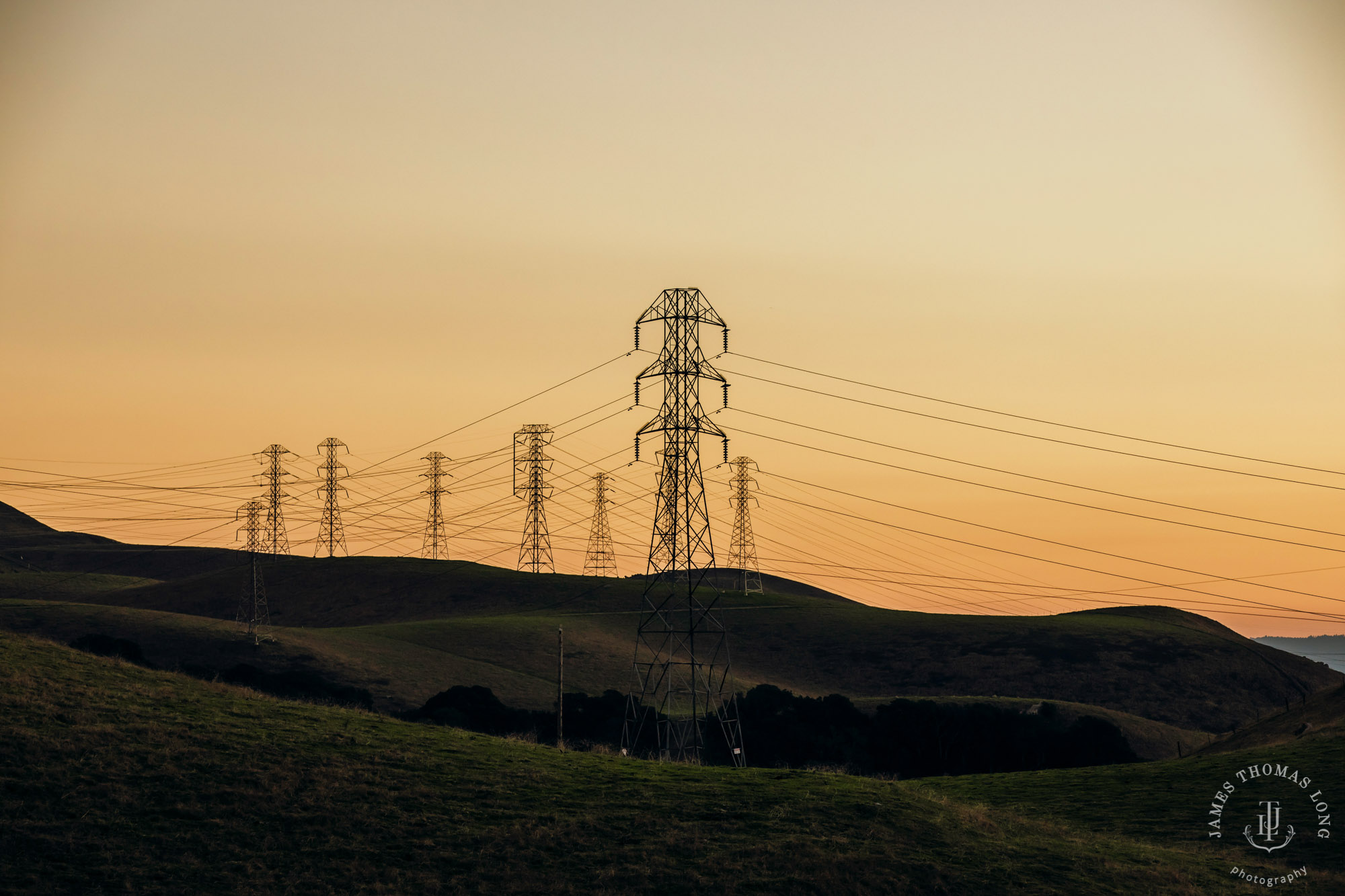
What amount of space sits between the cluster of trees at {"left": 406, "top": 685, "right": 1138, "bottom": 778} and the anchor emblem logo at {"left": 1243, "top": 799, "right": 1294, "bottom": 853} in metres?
32.8

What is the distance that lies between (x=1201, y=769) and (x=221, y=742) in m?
51.6

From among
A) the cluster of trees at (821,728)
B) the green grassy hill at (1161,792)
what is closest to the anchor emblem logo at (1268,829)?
the green grassy hill at (1161,792)

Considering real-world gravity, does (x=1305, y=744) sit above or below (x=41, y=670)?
below

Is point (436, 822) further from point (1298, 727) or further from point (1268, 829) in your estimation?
point (1298, 727)

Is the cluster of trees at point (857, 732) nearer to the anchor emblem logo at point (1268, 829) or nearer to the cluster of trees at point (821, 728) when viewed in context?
the cluster of trees at point (821, 728)

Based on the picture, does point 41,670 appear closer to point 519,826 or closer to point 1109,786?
point 519,826

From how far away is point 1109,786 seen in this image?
64.2 m

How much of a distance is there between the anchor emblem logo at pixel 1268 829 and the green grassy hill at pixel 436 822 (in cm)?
257

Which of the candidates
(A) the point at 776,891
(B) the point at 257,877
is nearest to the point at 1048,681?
(A) the point at 776,891

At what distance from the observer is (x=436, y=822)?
3994 centimetres

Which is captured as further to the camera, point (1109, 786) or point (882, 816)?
point (1109, 786)

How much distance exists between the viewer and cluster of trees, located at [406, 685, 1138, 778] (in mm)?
85750

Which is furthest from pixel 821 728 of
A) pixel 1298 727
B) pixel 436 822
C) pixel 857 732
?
pixel 436 822

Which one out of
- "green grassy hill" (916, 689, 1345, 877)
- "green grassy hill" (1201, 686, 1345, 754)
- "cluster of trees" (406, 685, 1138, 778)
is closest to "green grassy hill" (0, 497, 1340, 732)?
"cluster of trees" (406, 685, 1138, 778)
